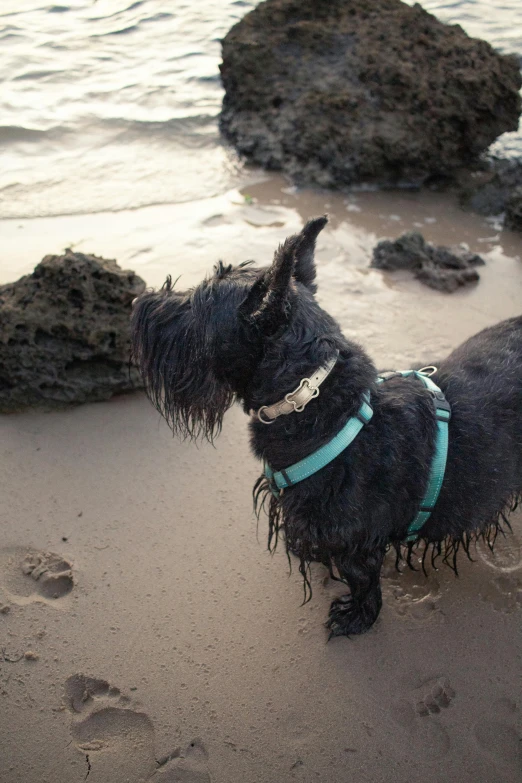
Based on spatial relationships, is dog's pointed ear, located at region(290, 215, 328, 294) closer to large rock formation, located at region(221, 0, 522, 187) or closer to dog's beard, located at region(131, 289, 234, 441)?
dog's beard, located at region(131, 289, 234, 441)

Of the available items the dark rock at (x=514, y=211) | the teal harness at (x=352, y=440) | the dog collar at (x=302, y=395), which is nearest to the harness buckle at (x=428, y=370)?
the teal harness at (x=352, y=440)

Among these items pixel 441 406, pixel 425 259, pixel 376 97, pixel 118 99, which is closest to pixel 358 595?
pixel 441 406

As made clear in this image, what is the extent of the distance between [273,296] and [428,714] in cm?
203

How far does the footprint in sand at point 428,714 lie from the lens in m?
2.68

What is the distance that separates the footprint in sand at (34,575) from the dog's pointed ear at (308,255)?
193cm

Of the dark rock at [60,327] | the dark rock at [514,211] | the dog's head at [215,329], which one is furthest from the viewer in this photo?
the dark rock at [514,211]

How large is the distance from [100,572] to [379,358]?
255 cm

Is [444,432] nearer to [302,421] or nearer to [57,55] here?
[302,421]

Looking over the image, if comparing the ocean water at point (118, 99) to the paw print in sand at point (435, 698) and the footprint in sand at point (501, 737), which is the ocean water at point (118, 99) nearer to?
the paw print in sand at point (435, 698)

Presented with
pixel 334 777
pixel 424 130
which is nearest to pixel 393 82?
pixel 424 130

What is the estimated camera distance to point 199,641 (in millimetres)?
3008

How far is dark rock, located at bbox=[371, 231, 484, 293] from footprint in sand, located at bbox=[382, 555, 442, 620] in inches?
109

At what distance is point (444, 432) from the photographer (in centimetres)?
283

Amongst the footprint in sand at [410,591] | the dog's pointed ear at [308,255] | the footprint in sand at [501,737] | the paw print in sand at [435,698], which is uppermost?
the dog's pointed ear at [308,255]
